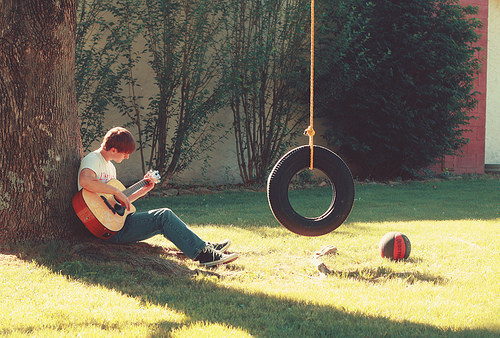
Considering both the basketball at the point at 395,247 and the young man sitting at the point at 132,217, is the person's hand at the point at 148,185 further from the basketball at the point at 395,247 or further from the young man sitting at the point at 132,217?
the basketball at the point at 395,247

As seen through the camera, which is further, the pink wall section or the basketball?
the pink wall section

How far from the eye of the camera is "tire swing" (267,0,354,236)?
4.12 metres

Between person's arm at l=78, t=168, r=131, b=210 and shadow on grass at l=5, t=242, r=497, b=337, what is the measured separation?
527mm

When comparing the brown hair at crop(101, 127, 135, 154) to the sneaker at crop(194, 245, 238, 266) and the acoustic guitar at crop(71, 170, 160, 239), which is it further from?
the sneaker at crop(194, 245, 238, 266)

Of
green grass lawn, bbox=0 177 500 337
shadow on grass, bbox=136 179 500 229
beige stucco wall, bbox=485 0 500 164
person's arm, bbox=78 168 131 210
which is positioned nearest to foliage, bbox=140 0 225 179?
shadow on grass, bbox=136 179 500 229

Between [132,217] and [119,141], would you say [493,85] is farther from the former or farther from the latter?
[119,141]

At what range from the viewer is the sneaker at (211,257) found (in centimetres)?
438

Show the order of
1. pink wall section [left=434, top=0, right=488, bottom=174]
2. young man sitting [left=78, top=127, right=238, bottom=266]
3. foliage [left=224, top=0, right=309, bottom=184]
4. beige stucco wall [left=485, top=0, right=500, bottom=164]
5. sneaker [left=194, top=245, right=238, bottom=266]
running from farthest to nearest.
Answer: beige stucco wall [left=485, top=0, right=500, bottom=164]
pink wall section [left=434, top=0, right=488, bottom=174]
foliage [left=224, top=0, right=309, bottom=184]
sneaker [left=194, top=245, right=238, bottom=266]
young man sitting [left=78, top=127, right=238, bottom=266]

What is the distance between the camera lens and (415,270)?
174 inches

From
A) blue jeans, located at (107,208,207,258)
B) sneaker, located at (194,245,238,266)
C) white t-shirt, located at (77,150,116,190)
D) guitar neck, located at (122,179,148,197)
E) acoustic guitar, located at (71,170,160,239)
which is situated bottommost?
sneaker, located at (194,245,238,266)

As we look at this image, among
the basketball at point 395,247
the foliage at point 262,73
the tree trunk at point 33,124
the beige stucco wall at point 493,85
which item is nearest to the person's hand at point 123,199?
the tree trunk at point 33,124

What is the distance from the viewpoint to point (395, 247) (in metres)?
4.70

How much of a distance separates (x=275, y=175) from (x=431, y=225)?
10.8 feet

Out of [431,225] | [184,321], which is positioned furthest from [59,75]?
[431,225]
